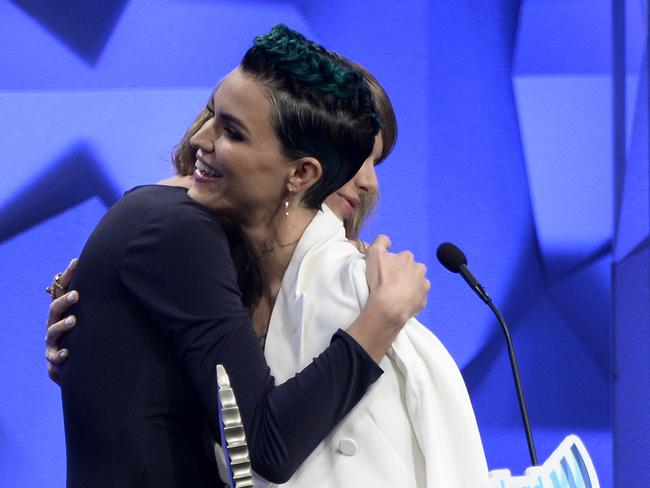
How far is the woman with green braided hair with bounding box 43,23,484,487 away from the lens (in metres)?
1.14

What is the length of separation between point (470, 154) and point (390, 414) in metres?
1.58

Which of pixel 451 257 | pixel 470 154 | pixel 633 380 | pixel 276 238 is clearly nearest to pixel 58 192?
pixel 470 154

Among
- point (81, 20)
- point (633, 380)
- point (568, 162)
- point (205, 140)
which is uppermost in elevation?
point (81, 20)

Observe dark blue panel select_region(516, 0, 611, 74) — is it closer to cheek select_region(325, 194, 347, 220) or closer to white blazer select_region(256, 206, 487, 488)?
cheek select_region(325, 194, 347, 220)

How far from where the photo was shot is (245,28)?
2.52 meters

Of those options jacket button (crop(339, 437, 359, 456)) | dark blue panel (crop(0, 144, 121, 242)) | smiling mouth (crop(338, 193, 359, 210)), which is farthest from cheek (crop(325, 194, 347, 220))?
dark blue panel (crop(0, 144, 121, 242))

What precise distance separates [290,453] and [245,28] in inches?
64.8

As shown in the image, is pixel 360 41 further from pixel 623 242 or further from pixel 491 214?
pixel 623 242

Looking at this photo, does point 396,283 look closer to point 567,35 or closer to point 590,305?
point 590,305

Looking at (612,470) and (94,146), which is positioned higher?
(94,146)

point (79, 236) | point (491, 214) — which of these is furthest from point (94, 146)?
point (491, 214)

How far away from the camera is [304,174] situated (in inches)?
48.3

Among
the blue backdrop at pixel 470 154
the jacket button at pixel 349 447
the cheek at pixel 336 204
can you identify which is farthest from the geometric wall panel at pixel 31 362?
the jacket button at pixel 349 447

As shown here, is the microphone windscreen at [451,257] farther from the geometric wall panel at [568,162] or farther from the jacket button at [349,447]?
the geometric wall panel at [568,162]
